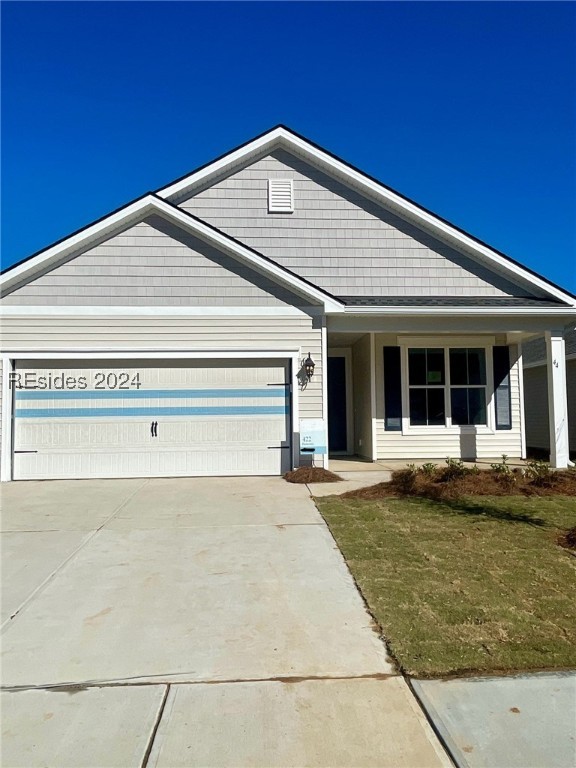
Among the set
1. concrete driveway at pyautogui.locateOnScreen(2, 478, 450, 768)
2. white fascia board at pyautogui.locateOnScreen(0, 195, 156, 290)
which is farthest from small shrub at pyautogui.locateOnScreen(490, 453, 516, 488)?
white fascia board at pyautogui.locateOnScreen(0, 195, 156, 290)

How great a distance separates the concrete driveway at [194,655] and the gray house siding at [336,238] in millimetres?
7518

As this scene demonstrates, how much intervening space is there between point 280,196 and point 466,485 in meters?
7.80

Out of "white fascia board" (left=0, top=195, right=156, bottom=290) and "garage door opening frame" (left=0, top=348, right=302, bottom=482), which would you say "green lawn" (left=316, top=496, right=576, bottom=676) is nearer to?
"garage door opening frame" (left=0, top=348, right=302, bottom=482)

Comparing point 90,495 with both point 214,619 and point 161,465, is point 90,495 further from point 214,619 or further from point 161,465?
point 214,619

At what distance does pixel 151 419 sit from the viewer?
32.9ft

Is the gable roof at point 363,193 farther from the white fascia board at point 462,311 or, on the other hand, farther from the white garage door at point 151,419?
the white garage door at point 151,419

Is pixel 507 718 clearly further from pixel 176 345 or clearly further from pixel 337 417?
pixel 337 417

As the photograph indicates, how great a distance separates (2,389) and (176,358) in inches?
120

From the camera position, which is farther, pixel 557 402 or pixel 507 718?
pixel 557 402

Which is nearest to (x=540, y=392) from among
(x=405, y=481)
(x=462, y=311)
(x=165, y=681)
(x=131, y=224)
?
(x=462, y=311)

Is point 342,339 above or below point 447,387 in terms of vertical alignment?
above

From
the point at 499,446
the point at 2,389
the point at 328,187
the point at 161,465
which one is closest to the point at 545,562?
the point at 161,465

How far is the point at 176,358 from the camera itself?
1006 centimetres

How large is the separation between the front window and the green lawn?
510cm
